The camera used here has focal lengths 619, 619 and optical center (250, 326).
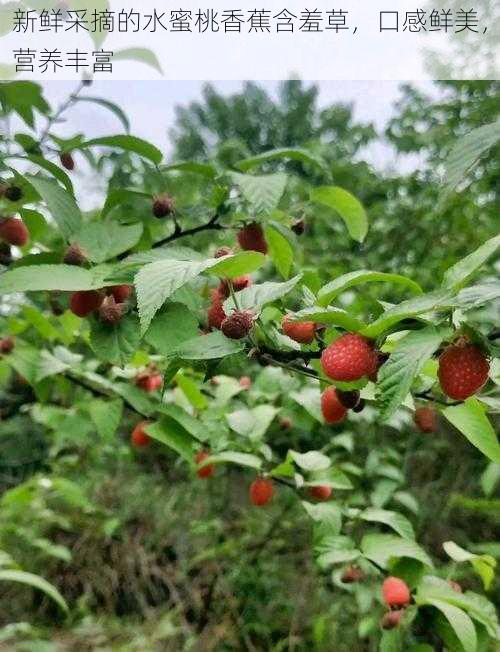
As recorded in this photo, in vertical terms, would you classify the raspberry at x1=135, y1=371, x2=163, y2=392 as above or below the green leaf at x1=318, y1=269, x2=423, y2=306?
below

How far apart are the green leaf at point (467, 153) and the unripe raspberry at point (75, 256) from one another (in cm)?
38

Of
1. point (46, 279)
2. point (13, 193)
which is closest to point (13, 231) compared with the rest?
point (13, 193)

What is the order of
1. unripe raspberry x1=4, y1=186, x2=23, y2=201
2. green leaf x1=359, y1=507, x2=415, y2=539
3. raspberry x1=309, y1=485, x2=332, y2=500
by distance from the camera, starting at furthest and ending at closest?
raspberry x1=309, y1=485, x2=332, y2=500
green leaf x1=359, y1=507, x2=415, y2=539
unripe raspberry x1=4, y1=186, x2=23, y2=201

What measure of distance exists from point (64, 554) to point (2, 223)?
1.39 metres

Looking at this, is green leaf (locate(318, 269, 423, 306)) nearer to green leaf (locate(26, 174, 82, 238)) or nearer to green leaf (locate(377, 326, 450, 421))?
green leaf (locate(377, 326, 450, 421))

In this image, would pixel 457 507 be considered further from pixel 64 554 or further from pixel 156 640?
pixel 64 554

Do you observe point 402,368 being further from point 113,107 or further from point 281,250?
Answer: point 113,107

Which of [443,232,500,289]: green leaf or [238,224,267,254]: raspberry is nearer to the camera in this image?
[443,232,500,289]: green leaf

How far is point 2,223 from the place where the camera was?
2.62 ft

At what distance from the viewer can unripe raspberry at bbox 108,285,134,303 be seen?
656 mm

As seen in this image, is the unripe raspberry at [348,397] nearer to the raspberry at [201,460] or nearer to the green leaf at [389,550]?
the green leaf at [389,550]

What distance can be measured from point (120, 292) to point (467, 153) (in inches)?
14.8

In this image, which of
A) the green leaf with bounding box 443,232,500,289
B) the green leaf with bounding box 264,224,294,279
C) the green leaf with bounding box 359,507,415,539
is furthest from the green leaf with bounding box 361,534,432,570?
the green leaf with bounding box 443,232,500,289

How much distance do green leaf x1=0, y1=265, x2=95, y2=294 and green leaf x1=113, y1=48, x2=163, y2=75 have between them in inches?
14.2
